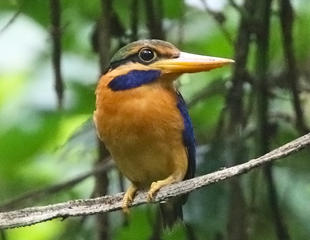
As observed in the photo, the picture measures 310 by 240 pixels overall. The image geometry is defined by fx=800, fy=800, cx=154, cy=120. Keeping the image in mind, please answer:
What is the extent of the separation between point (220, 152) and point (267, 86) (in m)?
0.38

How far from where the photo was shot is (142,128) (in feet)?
11.0

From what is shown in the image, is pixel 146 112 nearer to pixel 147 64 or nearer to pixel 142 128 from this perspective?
pixel 142 128

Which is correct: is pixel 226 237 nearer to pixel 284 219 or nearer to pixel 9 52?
pixel 284 219

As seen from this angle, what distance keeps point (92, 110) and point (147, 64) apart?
77 centimetres

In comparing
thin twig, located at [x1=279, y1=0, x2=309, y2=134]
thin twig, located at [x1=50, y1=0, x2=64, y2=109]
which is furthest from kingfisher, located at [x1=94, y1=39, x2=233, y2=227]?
thin twig, located at [x1=279, y1=0, x2=309, y2=134]

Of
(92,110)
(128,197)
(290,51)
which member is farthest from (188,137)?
(92,110)

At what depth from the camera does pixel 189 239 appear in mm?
3559

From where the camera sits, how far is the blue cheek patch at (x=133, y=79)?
3.42 metres

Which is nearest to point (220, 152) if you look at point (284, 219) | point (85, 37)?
point (284, 219)

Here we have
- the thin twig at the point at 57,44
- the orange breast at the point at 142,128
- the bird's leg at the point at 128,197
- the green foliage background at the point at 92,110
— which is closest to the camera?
the bird's leg at the point at 128,197

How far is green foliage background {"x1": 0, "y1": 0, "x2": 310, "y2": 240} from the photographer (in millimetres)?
3643

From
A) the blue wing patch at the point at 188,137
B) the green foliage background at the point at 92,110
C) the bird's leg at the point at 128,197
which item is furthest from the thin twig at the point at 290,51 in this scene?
the bird's leg at the point at 128,197

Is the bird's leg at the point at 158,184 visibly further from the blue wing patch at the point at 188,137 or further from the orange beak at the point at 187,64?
the orange beak at the point at 187,64

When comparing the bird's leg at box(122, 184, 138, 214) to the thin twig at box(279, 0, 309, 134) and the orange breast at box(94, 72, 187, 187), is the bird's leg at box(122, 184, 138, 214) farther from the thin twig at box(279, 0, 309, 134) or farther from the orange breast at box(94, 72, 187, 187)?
the thin twig at box(279, 0, 309, 134)
